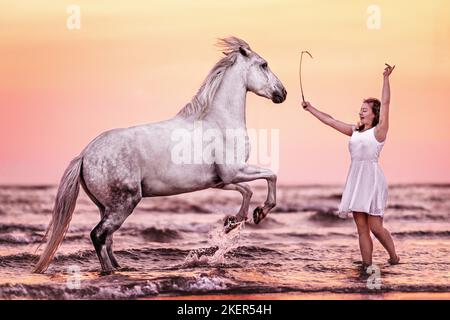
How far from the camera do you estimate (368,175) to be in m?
6.27

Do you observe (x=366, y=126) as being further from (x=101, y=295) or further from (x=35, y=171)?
(x=35, y=171)

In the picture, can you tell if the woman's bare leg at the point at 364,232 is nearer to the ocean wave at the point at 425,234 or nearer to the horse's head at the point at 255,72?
the horse's head at the point at 255,72

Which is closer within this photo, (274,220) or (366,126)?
(366,126)

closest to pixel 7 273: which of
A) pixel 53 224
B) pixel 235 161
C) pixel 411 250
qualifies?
pixel 53 224

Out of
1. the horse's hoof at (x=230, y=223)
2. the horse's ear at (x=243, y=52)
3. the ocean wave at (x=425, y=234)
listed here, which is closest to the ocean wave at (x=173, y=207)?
the ocean wave at (x=425, y=234)

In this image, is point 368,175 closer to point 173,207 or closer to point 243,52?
point 243,52

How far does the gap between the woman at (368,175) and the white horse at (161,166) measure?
56 centimetres

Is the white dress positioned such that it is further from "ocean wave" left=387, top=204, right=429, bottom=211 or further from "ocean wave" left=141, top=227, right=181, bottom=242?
"ocean wave" left=387, top=204, right=429, bottom=211

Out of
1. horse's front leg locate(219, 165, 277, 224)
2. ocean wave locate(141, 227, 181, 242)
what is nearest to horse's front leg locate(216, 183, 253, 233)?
horse's front leg locate(219, 165, 277, 224)

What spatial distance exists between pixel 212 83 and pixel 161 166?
71 centimetres

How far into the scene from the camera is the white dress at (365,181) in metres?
6.23

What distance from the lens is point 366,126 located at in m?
6.34

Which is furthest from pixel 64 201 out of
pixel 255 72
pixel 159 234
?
pixel 159 234

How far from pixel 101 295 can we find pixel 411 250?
3.29 meters
